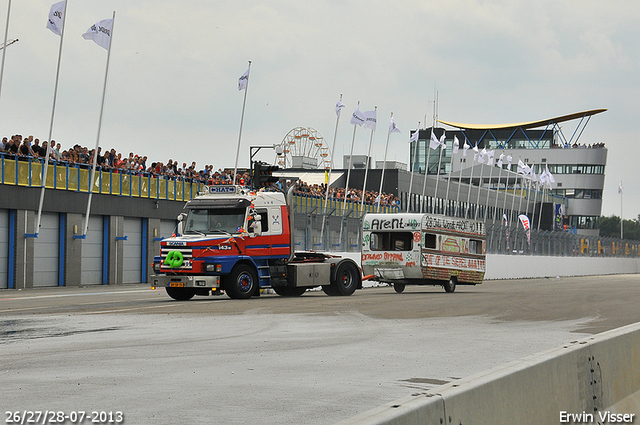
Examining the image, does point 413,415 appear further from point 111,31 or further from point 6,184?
point 111,31

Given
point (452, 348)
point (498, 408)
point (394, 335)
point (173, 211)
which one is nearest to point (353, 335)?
point (394, 335)

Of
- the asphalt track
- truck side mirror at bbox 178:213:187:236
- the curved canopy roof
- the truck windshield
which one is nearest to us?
the asphalt track

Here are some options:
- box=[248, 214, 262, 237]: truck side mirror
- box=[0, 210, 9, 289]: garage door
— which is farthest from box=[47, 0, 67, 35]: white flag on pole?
box=[248, 214, 262, 237]: truck side mirror

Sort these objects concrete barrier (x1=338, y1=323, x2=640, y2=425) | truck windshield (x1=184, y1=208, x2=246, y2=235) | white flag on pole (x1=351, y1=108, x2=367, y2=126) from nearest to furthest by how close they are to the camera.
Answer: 1. concrete barrier (x1=338, y1=323, x2=640, y2=425)
2. truck windshield (x1=184, y1=208, x2=246, y2=235)
3. white flag on pole (x1=351, y1=108, x2=367, y2=126)

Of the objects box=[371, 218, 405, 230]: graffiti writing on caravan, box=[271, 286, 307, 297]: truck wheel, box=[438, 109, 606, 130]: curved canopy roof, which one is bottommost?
box=[271, 286, 307, 297]: truck wheel

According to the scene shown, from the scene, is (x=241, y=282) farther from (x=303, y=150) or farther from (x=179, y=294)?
(x=303, y=150)

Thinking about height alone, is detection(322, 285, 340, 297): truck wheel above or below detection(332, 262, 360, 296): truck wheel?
below

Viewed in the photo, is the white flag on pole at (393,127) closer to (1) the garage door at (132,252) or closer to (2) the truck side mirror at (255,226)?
(1) the garage door at (132,252)

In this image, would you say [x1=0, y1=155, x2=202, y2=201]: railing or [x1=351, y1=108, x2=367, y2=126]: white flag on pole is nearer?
[x1=0, y1=155, x2=202, y2=201]: railing

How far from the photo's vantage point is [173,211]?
45.3m

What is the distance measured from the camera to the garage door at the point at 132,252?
141 feet

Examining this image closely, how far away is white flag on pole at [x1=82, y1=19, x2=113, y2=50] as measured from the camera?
37781 mm

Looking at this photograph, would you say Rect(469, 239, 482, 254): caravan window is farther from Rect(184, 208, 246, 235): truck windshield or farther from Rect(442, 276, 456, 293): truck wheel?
Rect(184, 208, 246, 235): truck windshield

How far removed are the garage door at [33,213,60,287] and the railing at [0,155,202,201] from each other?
1.56m
